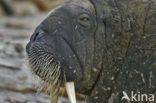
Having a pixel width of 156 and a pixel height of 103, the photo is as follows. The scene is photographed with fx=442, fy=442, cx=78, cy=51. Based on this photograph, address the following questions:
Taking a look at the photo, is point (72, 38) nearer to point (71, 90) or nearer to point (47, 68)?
point (47, 68)

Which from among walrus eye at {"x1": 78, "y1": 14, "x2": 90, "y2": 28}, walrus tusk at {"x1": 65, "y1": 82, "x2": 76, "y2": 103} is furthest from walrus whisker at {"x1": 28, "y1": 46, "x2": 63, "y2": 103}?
walrus eye at {"x1": 78, "y1": 14, "x2": 90, "y2": 28}

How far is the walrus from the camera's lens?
515cm

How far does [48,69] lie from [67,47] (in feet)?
1.13

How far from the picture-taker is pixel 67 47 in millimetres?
5191

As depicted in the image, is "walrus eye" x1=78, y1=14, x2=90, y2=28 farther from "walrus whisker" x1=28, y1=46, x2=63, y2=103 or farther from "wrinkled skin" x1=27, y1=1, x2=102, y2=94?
"walrus whisker" x1=28, y1=46, x2=63, y2=103

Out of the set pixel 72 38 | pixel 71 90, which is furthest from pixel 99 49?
pixel 71 90

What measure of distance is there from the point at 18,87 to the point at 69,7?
311 cm

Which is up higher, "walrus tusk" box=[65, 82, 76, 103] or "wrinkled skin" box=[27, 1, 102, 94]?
"wrinkled skin" box=[27, 1, 102, 94]

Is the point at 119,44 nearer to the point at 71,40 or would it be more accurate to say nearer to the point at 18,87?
the point at 71,40

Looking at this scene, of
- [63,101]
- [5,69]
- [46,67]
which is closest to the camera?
[46,67]

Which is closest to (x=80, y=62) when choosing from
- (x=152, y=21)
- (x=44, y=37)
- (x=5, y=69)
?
(x=44, y=37)

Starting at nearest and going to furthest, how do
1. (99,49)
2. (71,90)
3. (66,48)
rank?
(71,90)
(66,48)
(99,49)

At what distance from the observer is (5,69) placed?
27.9ft

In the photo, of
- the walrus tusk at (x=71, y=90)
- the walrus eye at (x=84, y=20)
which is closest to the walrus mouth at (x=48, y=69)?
the walrus tusk at (x=71, y=90)
